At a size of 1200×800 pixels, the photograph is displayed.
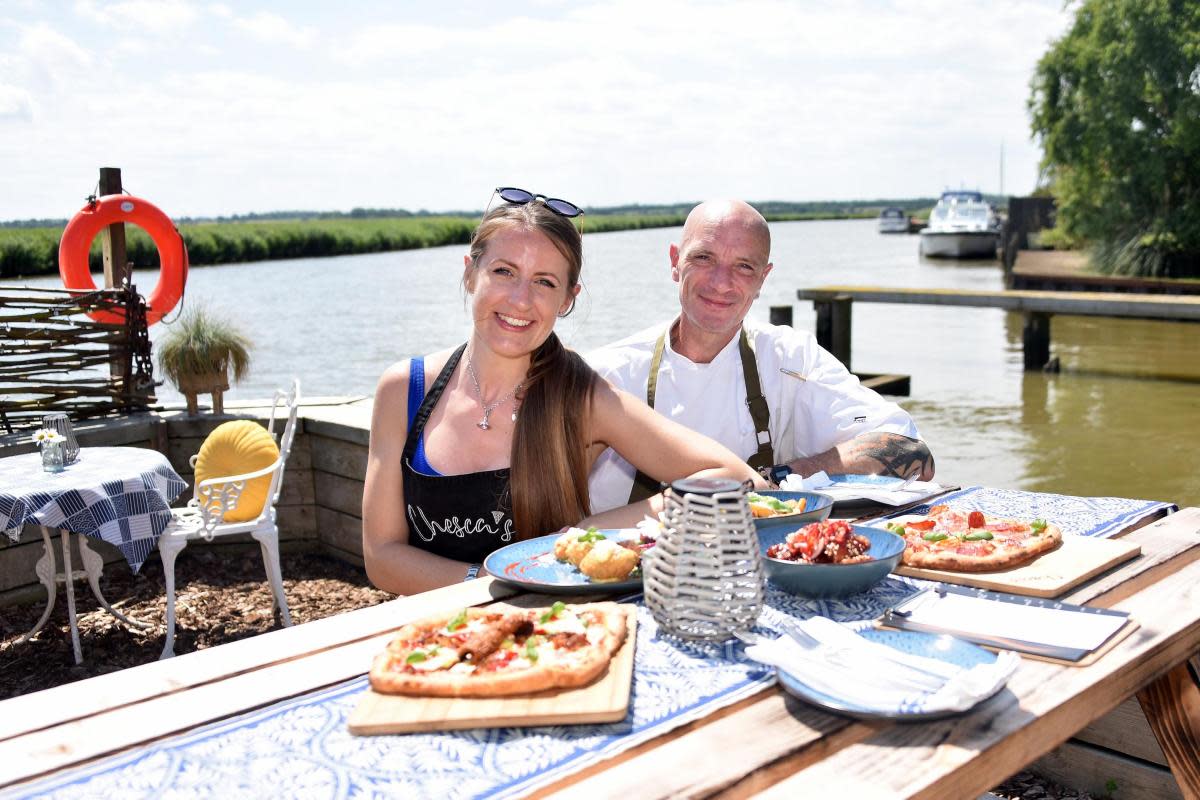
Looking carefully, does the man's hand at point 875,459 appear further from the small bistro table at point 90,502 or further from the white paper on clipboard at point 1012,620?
the small bistro table at point 90,502

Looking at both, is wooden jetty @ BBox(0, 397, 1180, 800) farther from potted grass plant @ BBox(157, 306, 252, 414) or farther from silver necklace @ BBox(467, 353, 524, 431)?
silver necklace @ BBox(467, 353, 524, 431)

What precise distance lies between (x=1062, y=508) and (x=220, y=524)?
12.0 feet

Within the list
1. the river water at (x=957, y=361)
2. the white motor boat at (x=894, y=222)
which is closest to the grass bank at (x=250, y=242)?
the river water at (x=957, y=361)

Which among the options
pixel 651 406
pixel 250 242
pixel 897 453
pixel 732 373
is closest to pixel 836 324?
pixel 732 373

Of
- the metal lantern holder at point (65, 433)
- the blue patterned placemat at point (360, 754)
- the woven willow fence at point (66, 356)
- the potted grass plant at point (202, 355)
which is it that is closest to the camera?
the blue patterned placemat at point (360, 754)

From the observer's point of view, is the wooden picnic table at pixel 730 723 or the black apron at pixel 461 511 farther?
the black apron at pixel 461 511

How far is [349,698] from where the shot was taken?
1.44 m

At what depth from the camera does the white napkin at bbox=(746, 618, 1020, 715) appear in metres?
1.32

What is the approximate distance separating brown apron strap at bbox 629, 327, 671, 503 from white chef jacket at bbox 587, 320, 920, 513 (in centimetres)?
2

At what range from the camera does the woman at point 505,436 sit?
2.60m

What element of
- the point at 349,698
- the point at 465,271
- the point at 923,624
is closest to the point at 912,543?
the point at 923,624

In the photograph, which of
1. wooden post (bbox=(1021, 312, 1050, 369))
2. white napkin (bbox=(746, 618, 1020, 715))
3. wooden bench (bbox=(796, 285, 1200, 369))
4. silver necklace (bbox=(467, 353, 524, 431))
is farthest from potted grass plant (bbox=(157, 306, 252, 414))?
wooden post (bbox=(1021, 312, 1050, 369))

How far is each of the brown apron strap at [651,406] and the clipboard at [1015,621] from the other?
1753 mm

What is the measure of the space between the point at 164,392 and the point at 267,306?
14.0 meters
